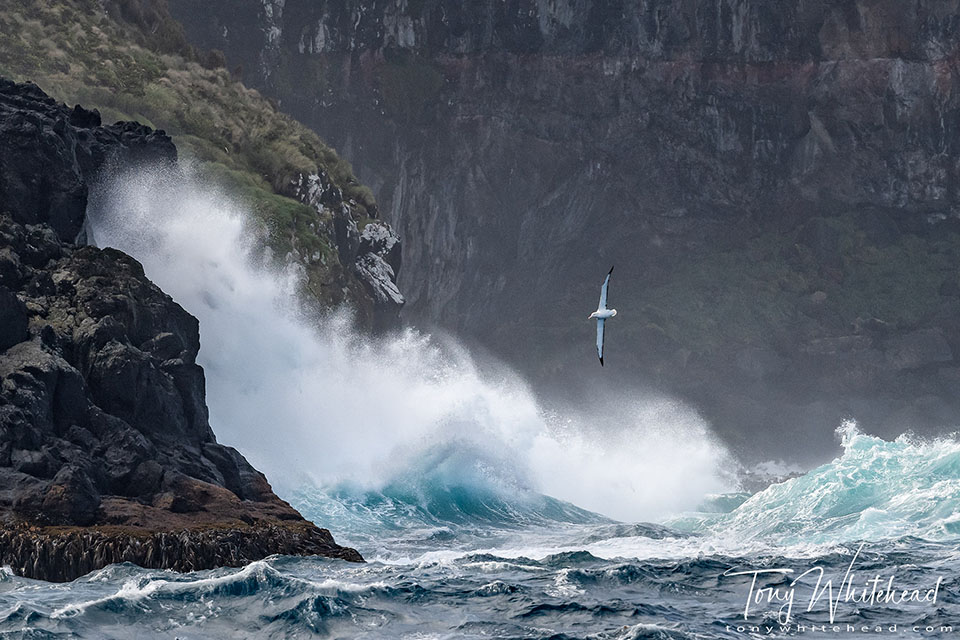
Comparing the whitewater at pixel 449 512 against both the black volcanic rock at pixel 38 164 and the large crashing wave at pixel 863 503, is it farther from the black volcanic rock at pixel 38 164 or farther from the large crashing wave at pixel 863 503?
the black volcanic rock at pixel 38 164

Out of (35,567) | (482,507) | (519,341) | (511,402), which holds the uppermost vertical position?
(519,341)

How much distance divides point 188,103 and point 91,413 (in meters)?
39.6

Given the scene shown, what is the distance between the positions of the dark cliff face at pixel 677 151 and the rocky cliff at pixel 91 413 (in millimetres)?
52581

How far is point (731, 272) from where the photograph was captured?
4109 inches

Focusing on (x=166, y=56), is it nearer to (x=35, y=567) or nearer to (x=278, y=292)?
(x=278, y=292)

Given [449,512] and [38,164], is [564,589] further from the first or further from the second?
[449,512]

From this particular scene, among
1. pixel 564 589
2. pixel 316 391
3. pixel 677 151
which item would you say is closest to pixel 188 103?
pixel 316 391

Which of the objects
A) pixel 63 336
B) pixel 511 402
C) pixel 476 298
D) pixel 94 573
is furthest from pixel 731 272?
pixel 94 573

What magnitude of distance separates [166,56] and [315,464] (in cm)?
3163

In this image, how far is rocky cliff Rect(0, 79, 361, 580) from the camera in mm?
36022

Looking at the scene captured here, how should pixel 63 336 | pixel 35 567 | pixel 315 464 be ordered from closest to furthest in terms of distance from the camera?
pixel 35 567
pixel 63 336
pixel 315 464

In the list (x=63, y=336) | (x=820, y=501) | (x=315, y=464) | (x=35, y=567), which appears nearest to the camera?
(x=35, y=567)

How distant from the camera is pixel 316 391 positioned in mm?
A: 63156

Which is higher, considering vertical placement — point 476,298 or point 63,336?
point 476,298
